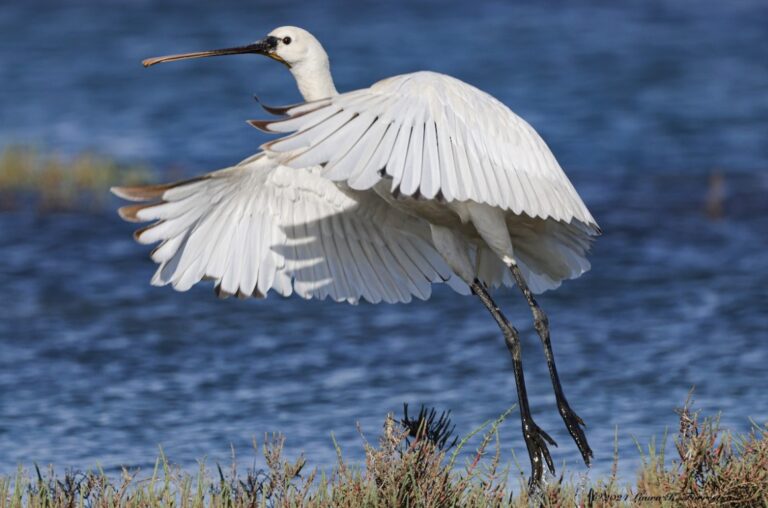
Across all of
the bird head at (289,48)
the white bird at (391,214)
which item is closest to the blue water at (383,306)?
the white bird at (391,214)

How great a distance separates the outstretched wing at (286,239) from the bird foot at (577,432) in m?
1.14

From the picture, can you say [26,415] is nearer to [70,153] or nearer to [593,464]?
[593,464]

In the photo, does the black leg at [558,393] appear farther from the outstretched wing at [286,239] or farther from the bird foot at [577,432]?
the outstretched wing at [286,239]

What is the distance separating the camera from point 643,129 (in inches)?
685

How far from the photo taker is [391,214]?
779 cm

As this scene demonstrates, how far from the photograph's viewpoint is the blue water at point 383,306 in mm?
9102

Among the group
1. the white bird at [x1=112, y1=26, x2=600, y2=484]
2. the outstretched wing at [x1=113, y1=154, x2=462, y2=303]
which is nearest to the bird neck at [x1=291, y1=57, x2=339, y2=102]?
the white bird at [x1=112, y1=26, x2=600, y2=484]

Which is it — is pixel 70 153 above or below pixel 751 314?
above

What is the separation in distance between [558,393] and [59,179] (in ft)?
28.1

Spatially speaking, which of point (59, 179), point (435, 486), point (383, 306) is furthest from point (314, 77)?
point (59, 179)

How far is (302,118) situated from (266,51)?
2.03m

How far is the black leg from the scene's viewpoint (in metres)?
7.00

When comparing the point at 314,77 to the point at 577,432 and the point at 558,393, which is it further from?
the point at 577,432

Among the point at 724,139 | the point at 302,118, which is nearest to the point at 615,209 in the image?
the point at 724,139
